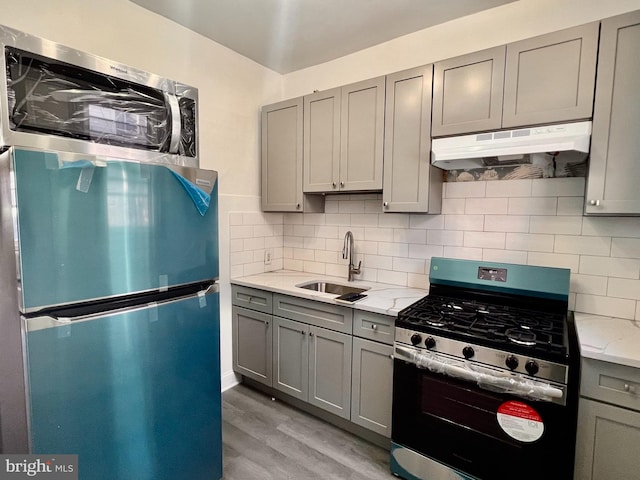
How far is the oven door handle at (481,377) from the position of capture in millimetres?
1448

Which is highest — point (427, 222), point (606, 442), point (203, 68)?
point (203, 68)

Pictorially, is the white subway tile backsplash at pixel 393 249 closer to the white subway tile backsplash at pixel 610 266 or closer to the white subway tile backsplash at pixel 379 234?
the white subway tile backsplash at pixel 379 234

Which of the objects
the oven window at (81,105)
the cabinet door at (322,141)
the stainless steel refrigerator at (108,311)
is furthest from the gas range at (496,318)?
the oven window at (81,105)

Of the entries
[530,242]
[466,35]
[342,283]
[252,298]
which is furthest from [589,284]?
[252,298]

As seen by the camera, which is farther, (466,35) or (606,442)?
(466,35)

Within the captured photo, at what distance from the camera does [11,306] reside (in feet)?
3.86

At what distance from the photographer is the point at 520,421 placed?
1.50m

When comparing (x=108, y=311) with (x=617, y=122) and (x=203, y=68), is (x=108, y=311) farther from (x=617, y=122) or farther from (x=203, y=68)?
(x=617, y=122)

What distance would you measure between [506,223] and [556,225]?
0.26 metres

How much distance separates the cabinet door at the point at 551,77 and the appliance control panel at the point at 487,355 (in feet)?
3.89

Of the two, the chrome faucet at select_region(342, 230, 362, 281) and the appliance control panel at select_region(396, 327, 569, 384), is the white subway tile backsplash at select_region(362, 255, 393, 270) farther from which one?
the appliance control panel at select_region(396, 327, 569, 384)

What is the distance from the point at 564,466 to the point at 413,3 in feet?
8.45

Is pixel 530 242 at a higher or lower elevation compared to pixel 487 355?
higher

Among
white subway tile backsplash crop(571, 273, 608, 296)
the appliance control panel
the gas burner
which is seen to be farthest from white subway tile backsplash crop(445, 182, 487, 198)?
the appliance control panel
